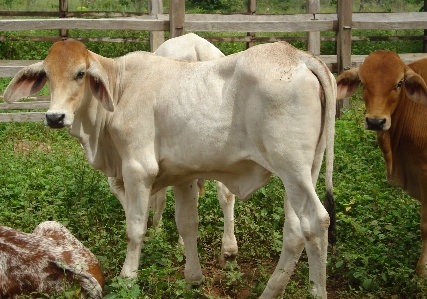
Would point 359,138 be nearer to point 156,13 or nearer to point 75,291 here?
point 156,13

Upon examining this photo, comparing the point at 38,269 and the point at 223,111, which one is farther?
the point at 223,111

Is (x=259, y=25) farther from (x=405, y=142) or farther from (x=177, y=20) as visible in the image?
(x=405, y=142)

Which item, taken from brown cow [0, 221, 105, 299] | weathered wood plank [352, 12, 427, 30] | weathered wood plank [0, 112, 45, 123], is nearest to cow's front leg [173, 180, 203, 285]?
brown cow [0, 221, 105, 299]

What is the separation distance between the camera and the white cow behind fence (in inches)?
183

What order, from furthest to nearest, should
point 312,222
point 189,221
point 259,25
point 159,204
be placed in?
point 259,25
point 159,204
point 189,221
point 312,222

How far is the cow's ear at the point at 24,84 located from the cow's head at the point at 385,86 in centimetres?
257

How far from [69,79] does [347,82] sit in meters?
2.40

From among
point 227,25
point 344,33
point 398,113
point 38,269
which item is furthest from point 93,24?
point 38,269

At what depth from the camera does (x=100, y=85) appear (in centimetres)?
530

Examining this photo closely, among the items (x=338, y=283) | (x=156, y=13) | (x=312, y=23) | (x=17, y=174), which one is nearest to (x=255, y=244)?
(x=338, y=283)

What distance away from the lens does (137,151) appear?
5.26 m

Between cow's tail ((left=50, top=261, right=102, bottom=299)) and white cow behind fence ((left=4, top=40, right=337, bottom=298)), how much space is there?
0.55m

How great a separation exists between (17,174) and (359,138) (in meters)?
4.22

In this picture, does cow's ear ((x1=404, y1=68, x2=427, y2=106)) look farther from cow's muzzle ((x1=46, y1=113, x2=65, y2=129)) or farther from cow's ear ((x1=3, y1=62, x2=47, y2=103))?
cow's ear ((x1=3, y1=62, x2=47, y2=103))
